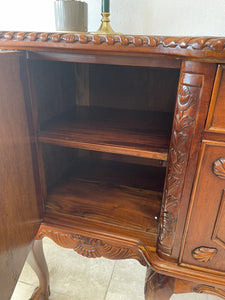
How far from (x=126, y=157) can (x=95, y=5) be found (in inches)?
21.8

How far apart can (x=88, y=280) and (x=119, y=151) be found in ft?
2.27

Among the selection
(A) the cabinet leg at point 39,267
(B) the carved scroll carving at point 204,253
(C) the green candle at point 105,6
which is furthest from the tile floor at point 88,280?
(C) the green candle at point 105,6

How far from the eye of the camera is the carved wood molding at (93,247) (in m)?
0.56

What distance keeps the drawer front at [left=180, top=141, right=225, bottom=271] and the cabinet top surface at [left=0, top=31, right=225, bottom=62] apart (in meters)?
0.15

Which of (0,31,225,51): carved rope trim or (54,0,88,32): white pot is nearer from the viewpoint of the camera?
(0,31,225,51): carved rope trim

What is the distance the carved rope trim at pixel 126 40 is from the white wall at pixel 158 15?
44 cm

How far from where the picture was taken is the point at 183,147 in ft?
1.36

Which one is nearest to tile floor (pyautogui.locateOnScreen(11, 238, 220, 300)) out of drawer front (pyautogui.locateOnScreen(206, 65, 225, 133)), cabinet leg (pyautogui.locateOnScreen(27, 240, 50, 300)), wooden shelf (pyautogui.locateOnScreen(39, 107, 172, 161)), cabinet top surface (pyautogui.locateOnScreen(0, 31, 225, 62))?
Answer: cabinet leg (pyautogui.locateOnScreen(27, 240, 50, 300))

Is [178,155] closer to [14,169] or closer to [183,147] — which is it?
[183,147]

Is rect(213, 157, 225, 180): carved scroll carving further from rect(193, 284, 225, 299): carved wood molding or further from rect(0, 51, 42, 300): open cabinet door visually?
rect(0, 51, 42, 300): open cabinet door

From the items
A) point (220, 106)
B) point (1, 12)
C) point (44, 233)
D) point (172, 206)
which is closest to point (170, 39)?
point (220, 106)

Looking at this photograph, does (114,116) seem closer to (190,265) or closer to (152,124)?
(152,124)

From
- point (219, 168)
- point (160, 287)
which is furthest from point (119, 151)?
→ point (160, 287)

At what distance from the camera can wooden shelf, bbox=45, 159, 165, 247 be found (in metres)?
0.60
